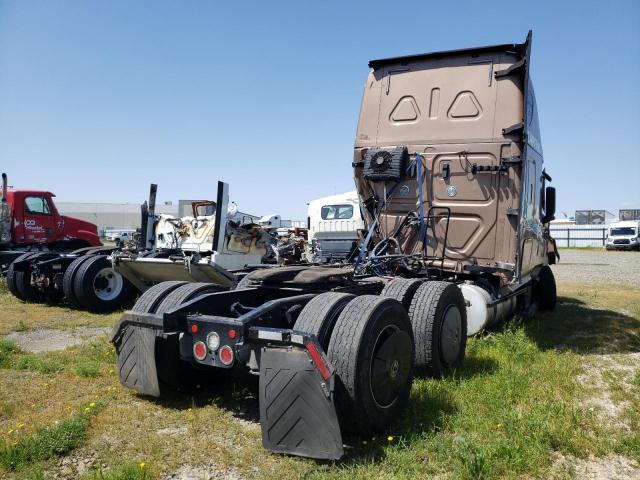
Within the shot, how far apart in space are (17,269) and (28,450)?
891 cm

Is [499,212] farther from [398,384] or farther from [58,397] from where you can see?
[58,397]

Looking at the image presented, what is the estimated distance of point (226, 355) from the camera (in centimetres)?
365

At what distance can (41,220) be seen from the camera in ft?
44.7

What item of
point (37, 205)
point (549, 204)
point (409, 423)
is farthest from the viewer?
point (37, 205)

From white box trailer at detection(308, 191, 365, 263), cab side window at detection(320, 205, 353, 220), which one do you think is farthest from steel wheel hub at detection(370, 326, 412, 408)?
cab side window at detection(320, 205, 353, 220)

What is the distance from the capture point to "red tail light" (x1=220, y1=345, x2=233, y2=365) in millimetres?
3618

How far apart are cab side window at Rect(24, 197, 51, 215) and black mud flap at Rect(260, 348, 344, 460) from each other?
1231 centimetres

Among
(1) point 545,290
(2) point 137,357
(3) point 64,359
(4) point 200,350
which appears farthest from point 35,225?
(1) point 545,290

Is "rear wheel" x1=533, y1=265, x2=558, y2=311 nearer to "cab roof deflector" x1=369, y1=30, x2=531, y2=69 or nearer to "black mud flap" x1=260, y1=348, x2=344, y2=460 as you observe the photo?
"cab roof deflector" x1=369, y1=30, x2=531, y2=69

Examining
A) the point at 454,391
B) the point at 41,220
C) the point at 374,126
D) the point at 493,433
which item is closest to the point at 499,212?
the point at 374,126

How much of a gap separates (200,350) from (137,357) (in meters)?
0.68

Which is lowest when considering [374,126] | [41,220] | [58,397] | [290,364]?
[58,397]

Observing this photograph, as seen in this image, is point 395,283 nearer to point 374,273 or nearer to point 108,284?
point 374,273

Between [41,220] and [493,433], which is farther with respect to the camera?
[41,220]
